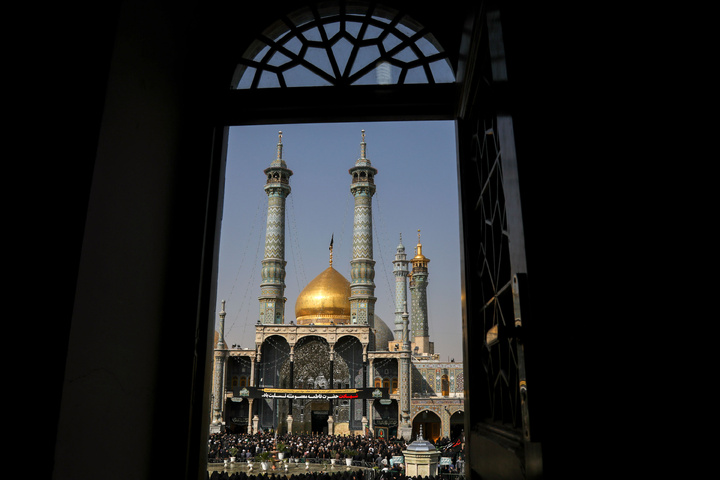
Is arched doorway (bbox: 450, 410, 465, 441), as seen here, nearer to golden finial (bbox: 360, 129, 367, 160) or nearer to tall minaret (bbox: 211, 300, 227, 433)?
tall minaret (bbox: 211, 300, 227, 433)

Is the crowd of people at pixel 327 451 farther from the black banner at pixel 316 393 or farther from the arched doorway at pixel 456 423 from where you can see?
the arched doorway at pixel 456 423

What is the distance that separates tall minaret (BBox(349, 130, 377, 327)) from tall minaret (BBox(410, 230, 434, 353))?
6.63m

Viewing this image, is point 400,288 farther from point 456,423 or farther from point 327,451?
point 327,451

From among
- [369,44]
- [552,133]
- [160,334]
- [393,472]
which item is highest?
[369,44]

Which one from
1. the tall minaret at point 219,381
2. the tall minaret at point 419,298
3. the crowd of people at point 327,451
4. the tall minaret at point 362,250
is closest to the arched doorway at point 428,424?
the tall minaret at point 362,250

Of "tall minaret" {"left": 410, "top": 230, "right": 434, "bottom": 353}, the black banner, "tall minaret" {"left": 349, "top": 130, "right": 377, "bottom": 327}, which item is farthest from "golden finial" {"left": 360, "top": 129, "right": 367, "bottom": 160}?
the black banner

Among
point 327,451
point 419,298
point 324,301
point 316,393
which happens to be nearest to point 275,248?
point 324,301

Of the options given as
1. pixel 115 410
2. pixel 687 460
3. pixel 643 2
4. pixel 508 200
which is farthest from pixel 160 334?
pixel 643 2

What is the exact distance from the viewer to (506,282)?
1509 millimetres

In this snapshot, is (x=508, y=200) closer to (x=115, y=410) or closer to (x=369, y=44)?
(x=115, y=410)

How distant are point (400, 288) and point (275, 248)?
845 centimetres

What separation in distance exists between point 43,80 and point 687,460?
1.67 metres

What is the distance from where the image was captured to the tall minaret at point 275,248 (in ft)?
78.2

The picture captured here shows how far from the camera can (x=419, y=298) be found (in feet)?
99.6
